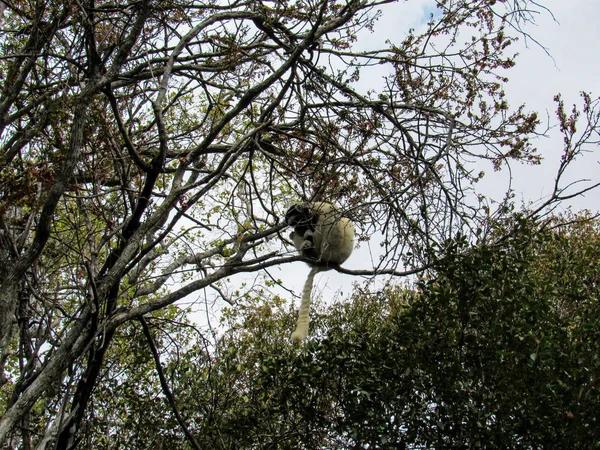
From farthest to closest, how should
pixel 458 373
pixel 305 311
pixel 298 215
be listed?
pixel 298 215 < pixel 305 311 < pixel 458 373

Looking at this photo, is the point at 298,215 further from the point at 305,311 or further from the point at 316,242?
the point at 305,311

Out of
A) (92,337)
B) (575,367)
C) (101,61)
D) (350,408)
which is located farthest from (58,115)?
(575,367)

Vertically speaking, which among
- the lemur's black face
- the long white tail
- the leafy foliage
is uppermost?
the lemur's black face

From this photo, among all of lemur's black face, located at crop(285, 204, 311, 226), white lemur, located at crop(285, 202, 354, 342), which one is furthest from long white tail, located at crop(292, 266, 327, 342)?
lemur's black face, located at crop(285, 204, 311, 226)

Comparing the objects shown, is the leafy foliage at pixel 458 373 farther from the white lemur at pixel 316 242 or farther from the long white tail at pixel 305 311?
the white lemur at pixel 316 242

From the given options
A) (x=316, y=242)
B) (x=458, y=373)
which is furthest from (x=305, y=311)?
(x=458, y=373)

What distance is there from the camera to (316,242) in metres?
6.95

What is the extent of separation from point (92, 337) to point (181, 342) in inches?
91.4

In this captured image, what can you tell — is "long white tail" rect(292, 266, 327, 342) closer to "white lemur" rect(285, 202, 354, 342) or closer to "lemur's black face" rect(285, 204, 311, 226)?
→ "white lemur" rect(285, 202, 354, 342)

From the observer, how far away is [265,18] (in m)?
5.26

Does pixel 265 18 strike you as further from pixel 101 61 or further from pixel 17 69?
pixel 17 69

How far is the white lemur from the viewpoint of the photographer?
612 cm

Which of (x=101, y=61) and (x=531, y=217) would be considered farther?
(x=101, y=61)

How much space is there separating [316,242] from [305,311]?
1.03 metres
